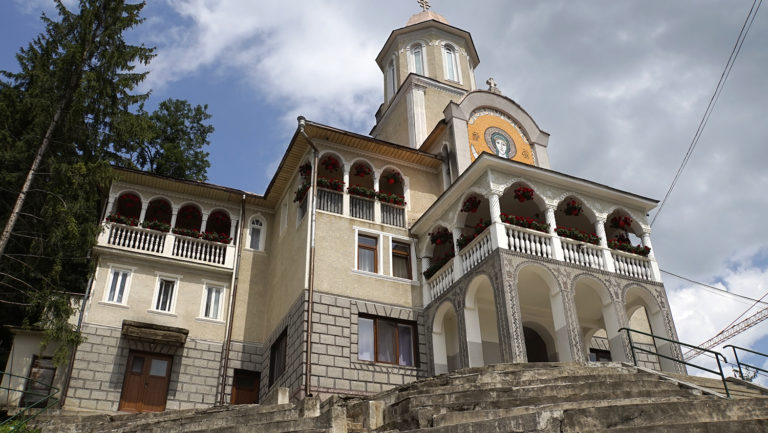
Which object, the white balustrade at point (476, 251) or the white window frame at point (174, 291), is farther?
the white window frame at point (174, 291)

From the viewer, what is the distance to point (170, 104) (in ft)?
121

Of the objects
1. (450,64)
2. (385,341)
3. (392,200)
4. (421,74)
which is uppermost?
(450,64)

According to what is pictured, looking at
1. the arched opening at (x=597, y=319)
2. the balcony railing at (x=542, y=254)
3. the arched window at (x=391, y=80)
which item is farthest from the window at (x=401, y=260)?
the arched window at (x=391, y=80)

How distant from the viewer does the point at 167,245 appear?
78.2 feet

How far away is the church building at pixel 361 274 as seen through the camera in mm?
19141

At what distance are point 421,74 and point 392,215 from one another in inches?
392

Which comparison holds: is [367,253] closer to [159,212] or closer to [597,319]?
[597,319]

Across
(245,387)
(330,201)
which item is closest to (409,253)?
(330,201)

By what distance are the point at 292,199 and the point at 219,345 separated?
5.85 m

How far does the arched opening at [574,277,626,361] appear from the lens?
18547 millimetres

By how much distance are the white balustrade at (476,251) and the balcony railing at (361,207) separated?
4089 mm

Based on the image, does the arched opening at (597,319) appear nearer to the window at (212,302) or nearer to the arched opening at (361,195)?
the arched opening at (361,195)

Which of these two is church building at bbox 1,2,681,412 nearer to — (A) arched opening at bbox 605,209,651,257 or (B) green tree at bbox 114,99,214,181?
(A) arched opening at bbox 605,209,651,257

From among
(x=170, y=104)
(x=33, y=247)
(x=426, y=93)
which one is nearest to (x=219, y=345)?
(x=33, y=247)
